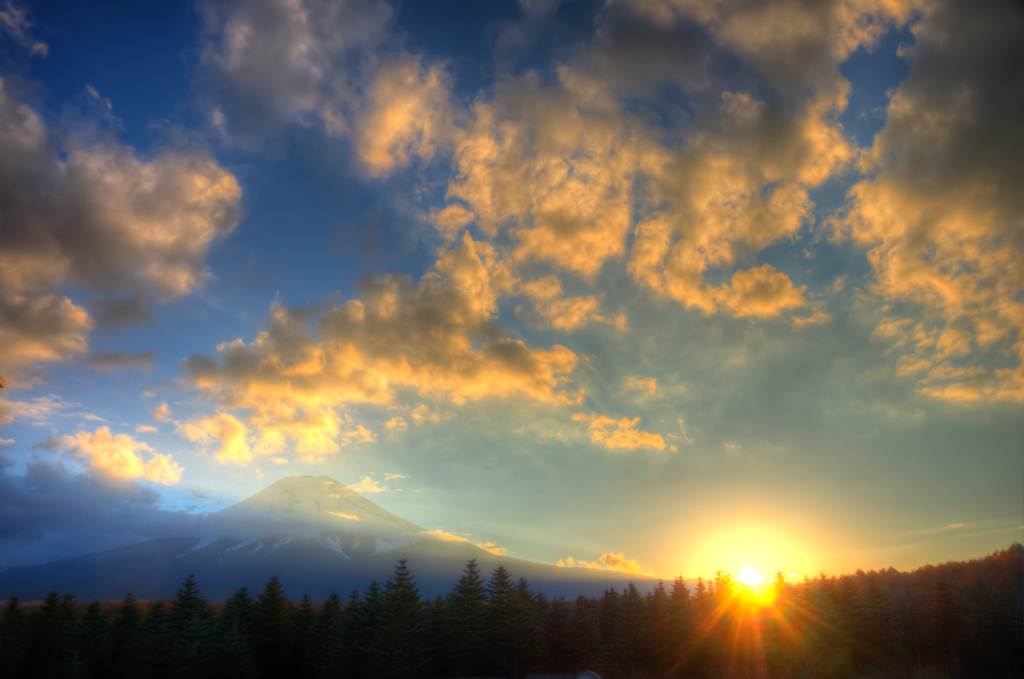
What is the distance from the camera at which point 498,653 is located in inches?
3012

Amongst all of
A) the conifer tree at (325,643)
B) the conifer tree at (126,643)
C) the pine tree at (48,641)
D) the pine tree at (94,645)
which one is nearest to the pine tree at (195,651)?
the conifer tree at (126,643)

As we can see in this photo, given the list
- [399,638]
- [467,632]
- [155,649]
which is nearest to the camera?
[399,638]

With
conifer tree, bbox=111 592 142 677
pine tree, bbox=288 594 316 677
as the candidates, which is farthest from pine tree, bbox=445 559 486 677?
conifer tree, bbox=111 592 142 677

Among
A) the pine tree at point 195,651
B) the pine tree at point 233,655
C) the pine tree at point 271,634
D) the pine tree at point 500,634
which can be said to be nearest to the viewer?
the pine tree at point 195,651

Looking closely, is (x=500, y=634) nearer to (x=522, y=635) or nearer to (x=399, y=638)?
(x=522, y=635)

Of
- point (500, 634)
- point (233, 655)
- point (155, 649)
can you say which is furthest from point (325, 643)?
point (500, 634)

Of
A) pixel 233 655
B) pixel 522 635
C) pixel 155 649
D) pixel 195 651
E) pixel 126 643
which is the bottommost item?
pixel 126 643

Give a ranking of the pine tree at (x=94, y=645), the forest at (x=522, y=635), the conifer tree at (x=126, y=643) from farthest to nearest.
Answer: the conifer tree at (x=126, y=643), the pine tree at (x=94, y=645), the forest at (x=522, y=635)

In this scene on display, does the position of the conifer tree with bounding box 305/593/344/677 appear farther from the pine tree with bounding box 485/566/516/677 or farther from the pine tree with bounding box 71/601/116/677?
the pine tree with bounding box 71/601/116/677

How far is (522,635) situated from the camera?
7750 cm

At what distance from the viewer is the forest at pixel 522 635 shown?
7244 cm

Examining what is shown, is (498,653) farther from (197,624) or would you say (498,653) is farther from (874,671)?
(874,671)

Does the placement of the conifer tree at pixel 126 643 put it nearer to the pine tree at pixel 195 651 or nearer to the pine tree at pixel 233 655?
the pine tree at pixel 195 651

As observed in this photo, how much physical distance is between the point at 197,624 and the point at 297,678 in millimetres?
25899
